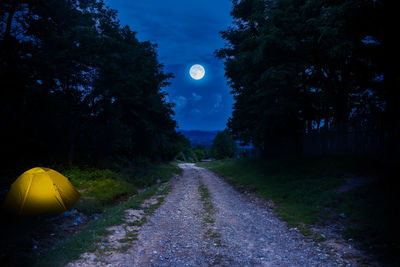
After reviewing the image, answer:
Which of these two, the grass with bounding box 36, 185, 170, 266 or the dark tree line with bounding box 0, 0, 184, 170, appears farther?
the dark tree line with bounding box 0, 0, 184, 170

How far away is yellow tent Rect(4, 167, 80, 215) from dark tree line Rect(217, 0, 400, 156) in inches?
568

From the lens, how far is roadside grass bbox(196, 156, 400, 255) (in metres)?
6.89

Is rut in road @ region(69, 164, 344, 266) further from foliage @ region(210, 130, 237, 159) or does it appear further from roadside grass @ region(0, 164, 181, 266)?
foliage @ region(210, 130, 237, 159)

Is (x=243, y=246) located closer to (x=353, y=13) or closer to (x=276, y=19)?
(x=353, y=13)

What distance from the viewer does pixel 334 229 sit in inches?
307

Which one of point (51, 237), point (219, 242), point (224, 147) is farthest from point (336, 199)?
point (224, 147)

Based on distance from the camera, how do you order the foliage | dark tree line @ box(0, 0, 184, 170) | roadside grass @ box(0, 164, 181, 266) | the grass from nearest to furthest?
the grass → roadside grass @ box(0, 164, 181, 266) → dark tree line @ box(0, 0, 184, 170) → the foliage

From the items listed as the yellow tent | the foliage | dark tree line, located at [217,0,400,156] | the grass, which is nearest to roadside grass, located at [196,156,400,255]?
dark tree line, located at [217,0,400,156]

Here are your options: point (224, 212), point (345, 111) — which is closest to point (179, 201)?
point (224, 212)

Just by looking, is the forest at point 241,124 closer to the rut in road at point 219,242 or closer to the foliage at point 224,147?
the rut in road at point 219,242

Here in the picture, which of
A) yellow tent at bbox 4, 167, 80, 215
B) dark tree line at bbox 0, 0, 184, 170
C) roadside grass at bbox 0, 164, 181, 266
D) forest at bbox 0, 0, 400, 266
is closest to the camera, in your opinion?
roadside grass at bbox 0, 164, 181, 266

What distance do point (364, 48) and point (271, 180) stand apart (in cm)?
1007

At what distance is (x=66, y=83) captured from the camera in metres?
19.3

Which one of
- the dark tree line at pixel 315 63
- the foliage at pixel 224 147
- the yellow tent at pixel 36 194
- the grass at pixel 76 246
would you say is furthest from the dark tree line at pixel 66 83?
the foliage at pixel 224 147
